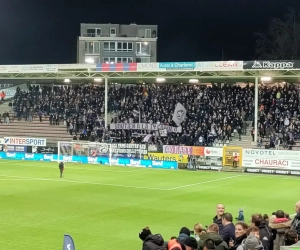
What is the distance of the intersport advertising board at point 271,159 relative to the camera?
123 feet

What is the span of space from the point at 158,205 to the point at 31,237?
811 centimetres

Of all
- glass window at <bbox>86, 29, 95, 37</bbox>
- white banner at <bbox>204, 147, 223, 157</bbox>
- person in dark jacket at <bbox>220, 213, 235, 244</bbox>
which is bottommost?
person in dark jacket at <bbox>220, 213, 235, 244</bbox>

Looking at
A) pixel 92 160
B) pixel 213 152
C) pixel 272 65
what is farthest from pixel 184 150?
pixel 272 65

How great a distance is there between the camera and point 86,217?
2091 centimetres

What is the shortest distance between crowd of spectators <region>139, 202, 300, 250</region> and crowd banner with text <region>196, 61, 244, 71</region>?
30903 mm

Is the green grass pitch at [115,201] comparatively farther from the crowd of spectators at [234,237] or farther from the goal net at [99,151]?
the crowd of spectators at [234,237]

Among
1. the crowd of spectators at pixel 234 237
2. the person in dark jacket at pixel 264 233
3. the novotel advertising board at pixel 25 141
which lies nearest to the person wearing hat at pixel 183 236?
the crowd of spectators at pixel 234 237

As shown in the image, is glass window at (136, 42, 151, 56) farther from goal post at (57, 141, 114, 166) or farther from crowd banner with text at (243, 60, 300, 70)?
crowd banner with text at (243, 60, 300, 70)

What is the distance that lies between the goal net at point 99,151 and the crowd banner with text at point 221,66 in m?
7.79

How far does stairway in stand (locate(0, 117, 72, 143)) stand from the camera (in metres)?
51.9

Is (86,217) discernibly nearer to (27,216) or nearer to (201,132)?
(27,216)

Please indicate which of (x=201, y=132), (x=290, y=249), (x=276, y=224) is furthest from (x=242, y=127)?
(x=290, y=249)

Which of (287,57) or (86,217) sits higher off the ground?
(287,57)

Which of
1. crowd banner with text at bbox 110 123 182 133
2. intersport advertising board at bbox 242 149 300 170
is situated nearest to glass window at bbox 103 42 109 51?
crowd banner with text at bbox 110 123 182 133
